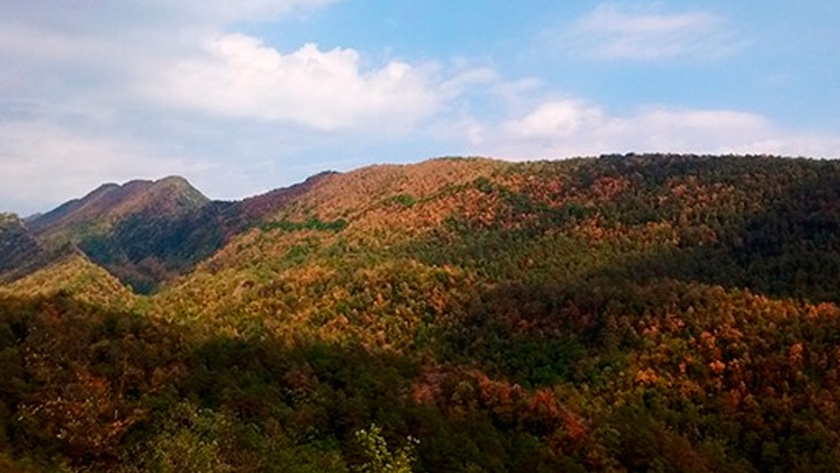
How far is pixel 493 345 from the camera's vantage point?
336 feet

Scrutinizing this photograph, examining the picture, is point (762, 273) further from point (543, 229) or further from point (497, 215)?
point (497, 215)

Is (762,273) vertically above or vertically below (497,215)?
below

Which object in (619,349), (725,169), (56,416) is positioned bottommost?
(619,349)

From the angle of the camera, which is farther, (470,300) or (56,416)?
(470,300)

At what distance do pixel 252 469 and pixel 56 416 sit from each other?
13076 millimetres

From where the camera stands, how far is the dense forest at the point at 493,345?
5503 centimetres

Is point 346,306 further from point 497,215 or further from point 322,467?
point 322,467

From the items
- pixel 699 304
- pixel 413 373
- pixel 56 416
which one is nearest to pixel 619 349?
pixel 699 304

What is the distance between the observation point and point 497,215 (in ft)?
535

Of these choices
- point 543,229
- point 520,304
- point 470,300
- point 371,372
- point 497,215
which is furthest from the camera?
point 497,215

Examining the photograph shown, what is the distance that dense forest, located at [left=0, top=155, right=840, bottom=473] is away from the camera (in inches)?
2167

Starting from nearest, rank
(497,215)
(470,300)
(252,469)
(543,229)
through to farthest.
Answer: (252,469) < (470,300) < (543,229) < (497,215)

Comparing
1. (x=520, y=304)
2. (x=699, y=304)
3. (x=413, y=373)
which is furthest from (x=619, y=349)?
(x=413, y=373)

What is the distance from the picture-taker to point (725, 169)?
503 ft
